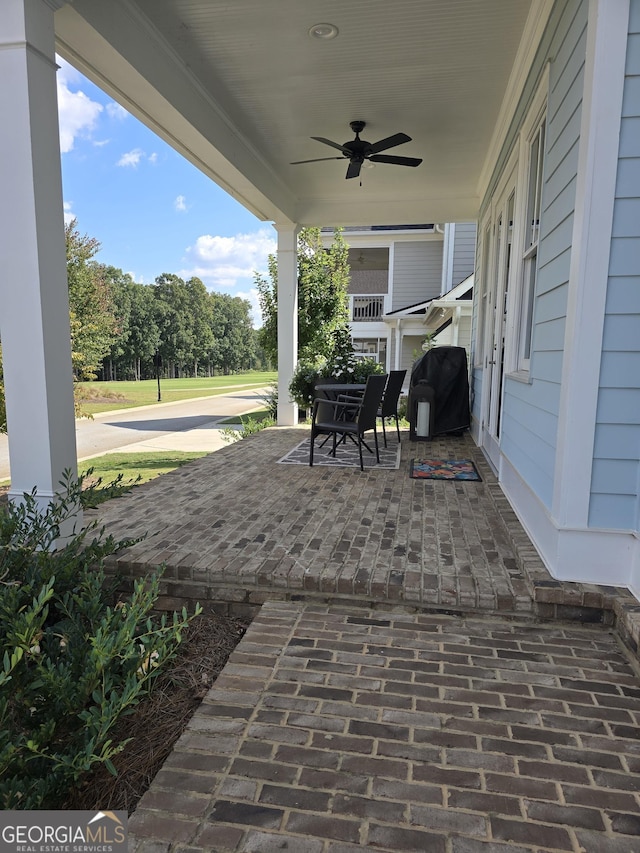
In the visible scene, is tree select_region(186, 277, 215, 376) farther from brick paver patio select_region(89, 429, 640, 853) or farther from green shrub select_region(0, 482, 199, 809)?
green shrub select_region(0, 482, 199, 809)

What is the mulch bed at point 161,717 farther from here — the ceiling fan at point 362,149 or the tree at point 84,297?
the tree at point 84,297

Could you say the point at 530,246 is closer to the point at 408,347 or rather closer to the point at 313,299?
the point at 313,299

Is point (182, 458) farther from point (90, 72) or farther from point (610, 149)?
point (610, 149)

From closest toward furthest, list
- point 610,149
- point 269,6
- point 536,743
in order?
point 536,743 < point 610,149 < point 269,6

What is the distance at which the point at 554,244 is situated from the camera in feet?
8.54

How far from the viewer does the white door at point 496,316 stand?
14.8 feet

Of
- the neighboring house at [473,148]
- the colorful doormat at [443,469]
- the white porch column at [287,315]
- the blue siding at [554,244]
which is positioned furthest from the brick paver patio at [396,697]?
the white porch column at [287,315]

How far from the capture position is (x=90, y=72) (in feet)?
10.7

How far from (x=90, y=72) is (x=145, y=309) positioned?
39.3 meters

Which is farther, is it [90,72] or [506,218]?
[506,218]

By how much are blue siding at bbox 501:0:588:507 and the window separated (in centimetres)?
45

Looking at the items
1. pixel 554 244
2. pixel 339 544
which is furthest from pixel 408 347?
pixel 339 544

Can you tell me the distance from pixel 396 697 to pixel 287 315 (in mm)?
6290

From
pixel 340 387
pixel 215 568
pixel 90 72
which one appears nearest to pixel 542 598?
pixel 215 568
